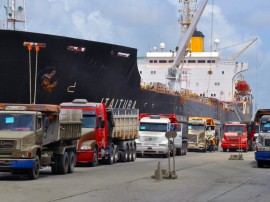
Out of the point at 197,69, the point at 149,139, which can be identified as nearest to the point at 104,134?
the point at 149,139

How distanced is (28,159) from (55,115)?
258 cm

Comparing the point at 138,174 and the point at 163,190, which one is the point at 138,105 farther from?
the point at 163,190

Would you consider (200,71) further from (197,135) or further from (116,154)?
(116,154)

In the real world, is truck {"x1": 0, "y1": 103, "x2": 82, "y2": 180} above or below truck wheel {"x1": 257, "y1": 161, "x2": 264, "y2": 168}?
above

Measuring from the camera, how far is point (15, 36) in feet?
115

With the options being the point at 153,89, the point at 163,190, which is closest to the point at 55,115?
the point at 163,190

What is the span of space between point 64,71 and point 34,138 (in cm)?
1857

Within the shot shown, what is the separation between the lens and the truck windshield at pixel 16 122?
65.9ft

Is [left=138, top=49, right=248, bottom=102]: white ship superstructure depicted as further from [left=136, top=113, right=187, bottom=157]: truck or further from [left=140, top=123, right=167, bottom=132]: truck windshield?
[left=140, top=123, right=167, bottom=132]: truck windshield

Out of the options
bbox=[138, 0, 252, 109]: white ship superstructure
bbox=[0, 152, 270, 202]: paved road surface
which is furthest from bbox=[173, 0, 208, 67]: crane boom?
bbox=[0, 152, 270, 202]: paved road surface

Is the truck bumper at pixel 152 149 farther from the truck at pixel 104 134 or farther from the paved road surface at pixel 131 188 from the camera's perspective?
the paved road surface at pixel 131 188

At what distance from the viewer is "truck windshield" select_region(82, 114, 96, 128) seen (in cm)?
2798

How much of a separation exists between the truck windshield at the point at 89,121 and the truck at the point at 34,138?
15.2 feet

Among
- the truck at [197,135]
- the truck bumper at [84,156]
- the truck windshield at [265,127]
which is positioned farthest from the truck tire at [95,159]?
the truck at [197,135]
